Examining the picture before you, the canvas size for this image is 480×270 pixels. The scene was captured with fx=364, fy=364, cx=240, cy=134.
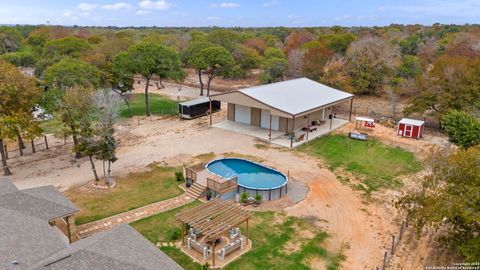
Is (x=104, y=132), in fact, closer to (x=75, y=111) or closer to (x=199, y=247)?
(x=75, y=111)

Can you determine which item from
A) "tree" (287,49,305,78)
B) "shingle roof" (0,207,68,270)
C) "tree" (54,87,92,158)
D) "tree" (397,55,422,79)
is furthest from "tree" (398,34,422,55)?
"shingle roof" (0,207,68,270)

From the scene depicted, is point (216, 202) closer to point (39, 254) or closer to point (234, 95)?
point (39, 254)

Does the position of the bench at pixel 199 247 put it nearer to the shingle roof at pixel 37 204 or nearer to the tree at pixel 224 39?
the shingle roof at pixel 37 204

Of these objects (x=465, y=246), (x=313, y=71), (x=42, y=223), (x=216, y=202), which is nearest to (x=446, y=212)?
(x=465, y=246)

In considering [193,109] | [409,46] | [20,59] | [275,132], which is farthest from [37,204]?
[409,46]

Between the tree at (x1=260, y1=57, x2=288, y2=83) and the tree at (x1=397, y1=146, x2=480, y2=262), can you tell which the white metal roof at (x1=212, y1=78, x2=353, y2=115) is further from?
the tree at (x1=397, y1=146, x2=480, y2=262)
